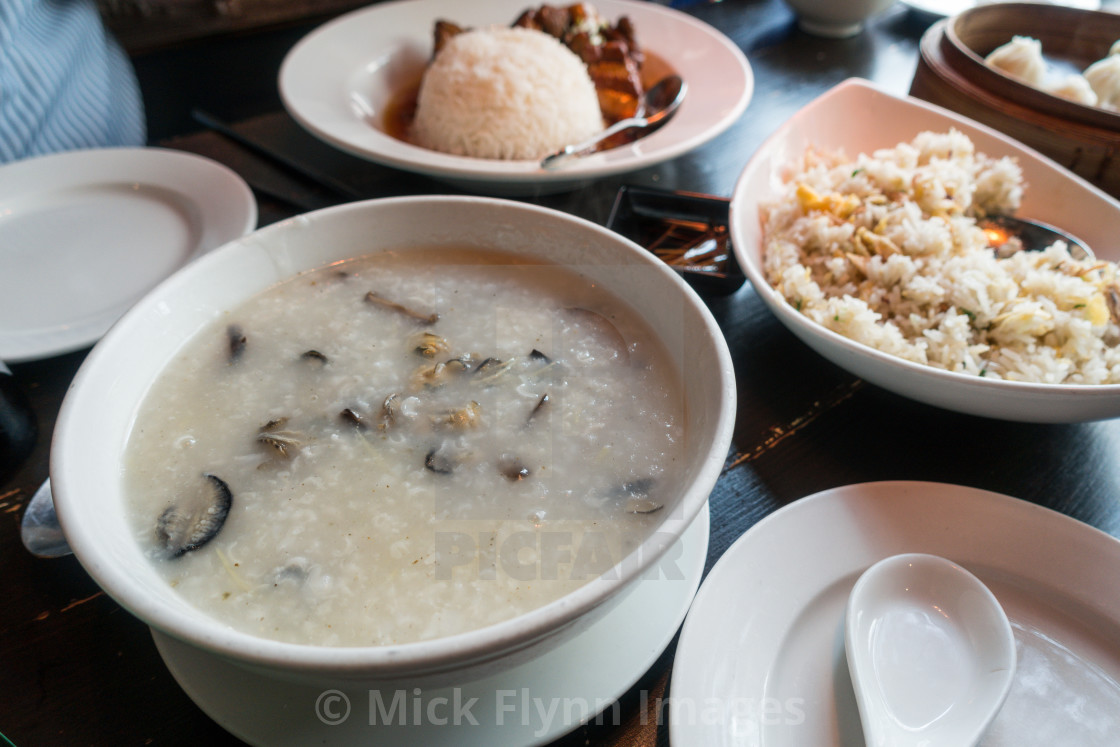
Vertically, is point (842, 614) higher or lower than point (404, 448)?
lower

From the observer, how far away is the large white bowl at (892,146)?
0.95m

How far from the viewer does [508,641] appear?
0.57 metres

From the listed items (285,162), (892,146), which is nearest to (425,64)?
(285,162)

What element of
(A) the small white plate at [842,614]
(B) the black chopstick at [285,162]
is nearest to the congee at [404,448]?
(A) the small white plate at [842,614]

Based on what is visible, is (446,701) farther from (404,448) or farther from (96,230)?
(96,230)

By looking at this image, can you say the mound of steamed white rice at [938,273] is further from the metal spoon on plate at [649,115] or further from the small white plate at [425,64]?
the metal spoon on plate at [649,115]

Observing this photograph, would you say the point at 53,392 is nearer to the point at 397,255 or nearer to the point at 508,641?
the point at 397,255

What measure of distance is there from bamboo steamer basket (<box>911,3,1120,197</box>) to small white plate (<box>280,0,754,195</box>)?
1.66 feet

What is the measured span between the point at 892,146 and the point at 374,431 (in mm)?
1462

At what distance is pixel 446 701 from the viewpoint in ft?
2.43

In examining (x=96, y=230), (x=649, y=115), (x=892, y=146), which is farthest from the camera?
(x=649, y=115)

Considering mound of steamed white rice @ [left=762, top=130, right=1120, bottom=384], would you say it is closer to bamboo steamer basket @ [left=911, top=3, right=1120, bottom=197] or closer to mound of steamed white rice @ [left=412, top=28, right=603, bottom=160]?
bamboo steamer basket @ [left=911, top=3, right=1120, bottom=197]

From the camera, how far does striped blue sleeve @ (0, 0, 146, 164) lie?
77.6 inches

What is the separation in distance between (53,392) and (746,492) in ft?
3.90
